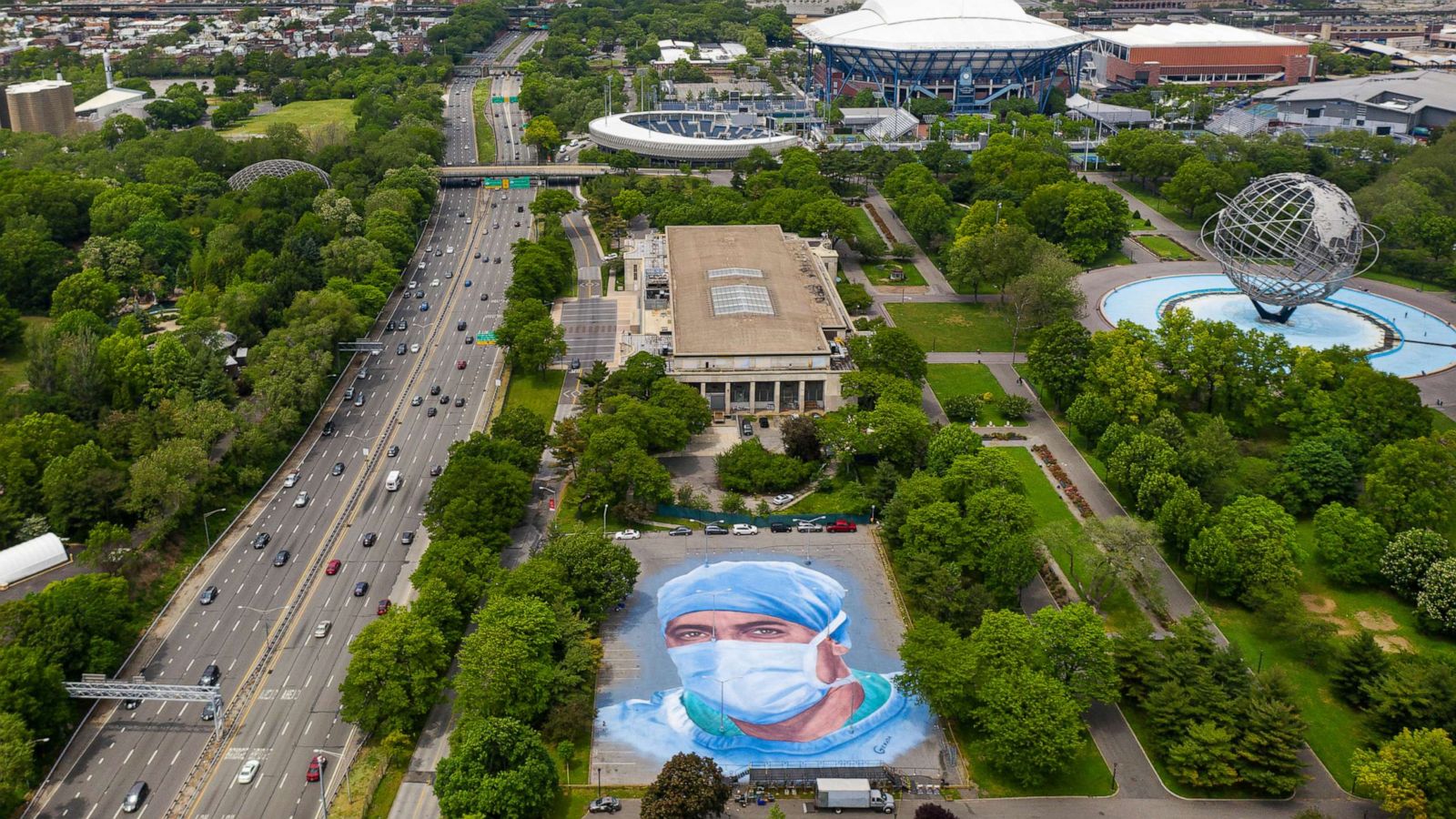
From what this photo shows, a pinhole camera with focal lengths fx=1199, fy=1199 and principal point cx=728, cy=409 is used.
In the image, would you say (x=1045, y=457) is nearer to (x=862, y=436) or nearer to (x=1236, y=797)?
(x=862, y=436)

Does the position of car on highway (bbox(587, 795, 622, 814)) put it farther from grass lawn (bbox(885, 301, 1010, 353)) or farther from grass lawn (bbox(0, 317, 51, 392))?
grass lawn (bbox(0, 317, 51, 392))

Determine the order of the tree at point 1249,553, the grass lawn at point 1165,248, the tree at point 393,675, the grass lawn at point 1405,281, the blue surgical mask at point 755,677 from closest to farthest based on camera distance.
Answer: the tree at point 393,675 < the blue surgical mask at point 755,677 < the tree at point 1249,553 < the grass lawn at point 1405,281 < the grass lawn at point 1165,248

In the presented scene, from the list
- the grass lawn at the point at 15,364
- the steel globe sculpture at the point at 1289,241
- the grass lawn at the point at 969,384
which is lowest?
the grass lawn at the point at 969,384

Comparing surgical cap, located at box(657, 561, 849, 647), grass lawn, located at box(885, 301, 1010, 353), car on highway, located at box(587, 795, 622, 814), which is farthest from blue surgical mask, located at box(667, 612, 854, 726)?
grass lawn, located at box(885, 301, 1010, 353)

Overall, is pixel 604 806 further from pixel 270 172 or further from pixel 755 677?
pixel 270 172

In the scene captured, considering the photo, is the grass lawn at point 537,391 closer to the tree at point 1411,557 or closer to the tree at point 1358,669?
the tree at point 1358,669

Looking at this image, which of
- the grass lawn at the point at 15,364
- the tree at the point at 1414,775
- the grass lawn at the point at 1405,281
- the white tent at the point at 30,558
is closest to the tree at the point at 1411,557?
the tree at the point at 1414,775
